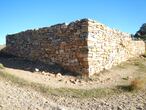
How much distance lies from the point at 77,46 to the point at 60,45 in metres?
1.19

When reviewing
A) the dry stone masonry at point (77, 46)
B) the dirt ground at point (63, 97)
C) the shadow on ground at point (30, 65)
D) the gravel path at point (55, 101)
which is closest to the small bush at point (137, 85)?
the dirt ground at point (63, 97)

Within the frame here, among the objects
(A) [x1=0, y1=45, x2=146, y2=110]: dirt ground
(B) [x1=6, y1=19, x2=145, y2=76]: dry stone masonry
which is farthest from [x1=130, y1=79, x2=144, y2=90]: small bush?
(B) [x1=6, y1=19, x2=145, y2=76]: dry stone masonry

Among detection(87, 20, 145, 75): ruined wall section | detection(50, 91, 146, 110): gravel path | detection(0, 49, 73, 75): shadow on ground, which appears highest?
detection(87, 20, 145, 75): ruined wall section

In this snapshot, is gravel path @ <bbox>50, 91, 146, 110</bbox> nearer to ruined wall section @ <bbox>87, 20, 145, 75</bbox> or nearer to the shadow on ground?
ruined wall section @ <bbox>87, 20, 145, 75</bbox>

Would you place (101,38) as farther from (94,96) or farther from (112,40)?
(94,96)

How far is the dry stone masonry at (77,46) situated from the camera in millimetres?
12461

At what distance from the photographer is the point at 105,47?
1395 cm

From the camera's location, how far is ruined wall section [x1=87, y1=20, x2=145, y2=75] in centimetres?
1256

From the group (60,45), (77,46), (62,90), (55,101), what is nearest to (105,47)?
(77,46)

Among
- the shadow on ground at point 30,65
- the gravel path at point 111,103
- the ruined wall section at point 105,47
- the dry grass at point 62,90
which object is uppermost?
the ruined wall section at point 105,47

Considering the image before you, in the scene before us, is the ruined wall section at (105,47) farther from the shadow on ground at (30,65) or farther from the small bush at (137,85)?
the small bush at (137,85)

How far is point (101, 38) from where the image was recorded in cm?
1350

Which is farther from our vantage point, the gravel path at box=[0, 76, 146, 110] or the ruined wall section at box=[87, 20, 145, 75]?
the ruined wall section at box=[87, 20, 145, 75]

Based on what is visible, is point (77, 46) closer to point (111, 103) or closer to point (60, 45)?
point (60, 45)
